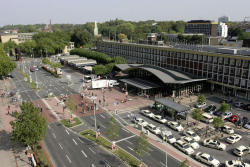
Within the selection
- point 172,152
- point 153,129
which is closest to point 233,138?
point 172,152

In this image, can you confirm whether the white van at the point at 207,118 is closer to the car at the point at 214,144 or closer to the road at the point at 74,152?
the car at the point at 214,144

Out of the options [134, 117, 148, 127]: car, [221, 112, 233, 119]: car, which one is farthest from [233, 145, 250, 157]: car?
[134, 117, 148, 127]: car

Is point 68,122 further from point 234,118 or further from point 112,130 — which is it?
point 234,118

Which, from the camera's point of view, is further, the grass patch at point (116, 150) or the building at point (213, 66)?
the building at point (213, 66)

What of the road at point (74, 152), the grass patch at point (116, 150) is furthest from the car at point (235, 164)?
the road at point (74, 152)

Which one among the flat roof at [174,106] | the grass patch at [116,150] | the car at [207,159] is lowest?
the grass patch at [116,150]

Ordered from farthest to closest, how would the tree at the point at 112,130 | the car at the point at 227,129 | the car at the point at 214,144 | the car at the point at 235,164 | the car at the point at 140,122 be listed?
the car at the point at 140,122 < the car at the point at 227,129 < the tree at the point at 112,130 < the car at the point at 214,144 < the car at the point at 235,164

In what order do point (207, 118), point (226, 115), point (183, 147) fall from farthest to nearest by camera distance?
point (226, 115), point (207, 118), point (183, 147)
